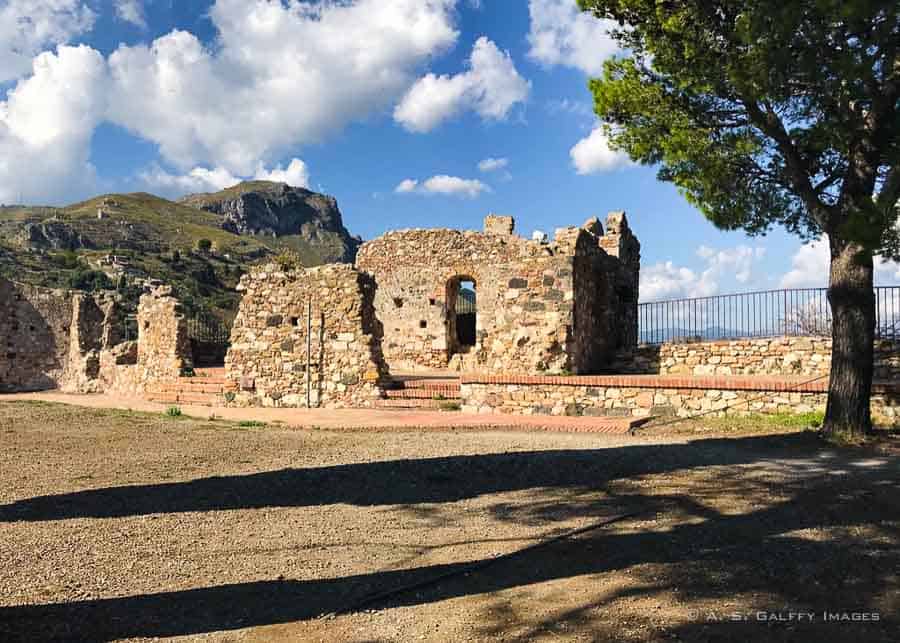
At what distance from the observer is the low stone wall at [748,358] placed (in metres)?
12.1

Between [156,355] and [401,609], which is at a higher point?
[156,355]

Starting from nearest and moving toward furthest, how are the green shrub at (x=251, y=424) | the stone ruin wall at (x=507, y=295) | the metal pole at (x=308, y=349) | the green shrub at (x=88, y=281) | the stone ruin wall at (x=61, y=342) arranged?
the green shrub at (x=251, y=424) → the stone ruin wall at (x=507, y=295) → the metal pole at (x=308, y=349) → the stone ruin wall at (x=61, y=342) → the green shrub at (x=88, y=281)

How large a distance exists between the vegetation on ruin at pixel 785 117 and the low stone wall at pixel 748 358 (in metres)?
4.13

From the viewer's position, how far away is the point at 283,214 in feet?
395

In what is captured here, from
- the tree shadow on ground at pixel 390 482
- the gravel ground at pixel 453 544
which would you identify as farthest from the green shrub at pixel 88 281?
the tree shadow on ground at pixel 390 482

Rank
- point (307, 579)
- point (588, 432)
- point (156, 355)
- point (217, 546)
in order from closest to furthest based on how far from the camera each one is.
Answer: point (307, 579) → point (217, 546) → point (588, 432) → point (156, 355)

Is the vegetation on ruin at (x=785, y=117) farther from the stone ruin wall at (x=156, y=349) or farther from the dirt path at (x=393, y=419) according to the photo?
the stone ruin wall at (x=156, y=349)

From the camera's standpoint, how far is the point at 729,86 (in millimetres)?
8258

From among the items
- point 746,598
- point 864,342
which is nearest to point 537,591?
point 746,598

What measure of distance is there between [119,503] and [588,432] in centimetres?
601

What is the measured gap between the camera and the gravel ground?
3084 mm

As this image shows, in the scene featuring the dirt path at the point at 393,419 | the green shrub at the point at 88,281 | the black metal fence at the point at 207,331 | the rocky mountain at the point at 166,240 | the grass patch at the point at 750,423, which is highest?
the rocky mountain at the point at 166,240

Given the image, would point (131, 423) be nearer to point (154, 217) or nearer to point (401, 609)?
point (401, 609)

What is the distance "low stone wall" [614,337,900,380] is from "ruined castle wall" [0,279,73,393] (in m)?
16.3
